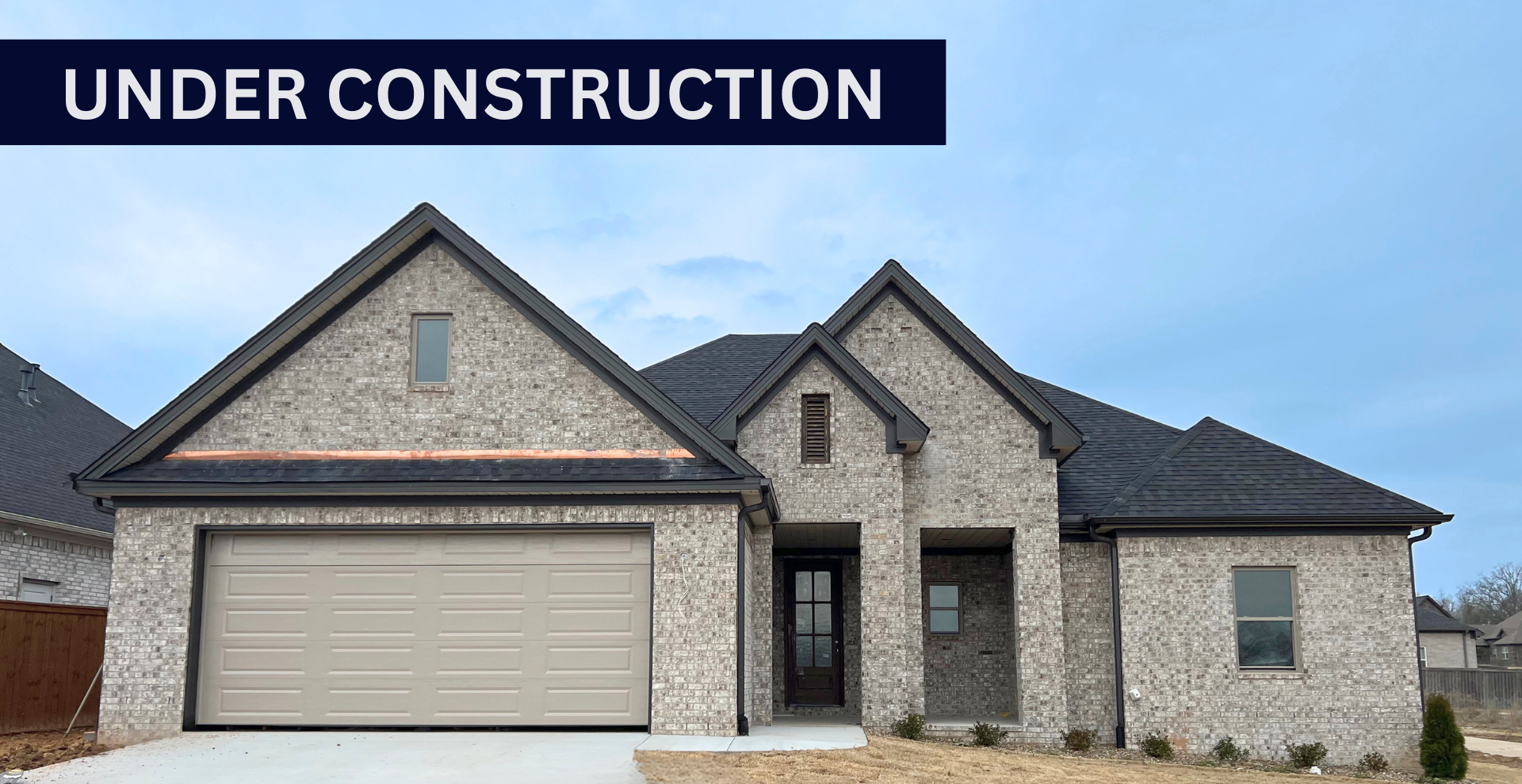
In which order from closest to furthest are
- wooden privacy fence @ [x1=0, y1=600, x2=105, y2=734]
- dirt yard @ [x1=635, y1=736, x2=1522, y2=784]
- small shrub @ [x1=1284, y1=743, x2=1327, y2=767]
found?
dirt yard @ [x1=635, y1=736, x2=1522, y2=784] < wooden privacy fence @ [x1=0, y1=600, x2=105, y2=734] < small shrub @ [x1=1284, y1=743, x2=1327, y2=767]

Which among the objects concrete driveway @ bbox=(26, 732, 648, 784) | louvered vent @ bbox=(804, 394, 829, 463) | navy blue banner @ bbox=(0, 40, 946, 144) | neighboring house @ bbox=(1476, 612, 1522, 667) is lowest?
neighboring house @ bbox=(1476, 612, 1522, 667)

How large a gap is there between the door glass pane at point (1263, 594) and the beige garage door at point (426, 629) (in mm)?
8792

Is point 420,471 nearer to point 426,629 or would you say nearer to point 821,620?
point 426,629

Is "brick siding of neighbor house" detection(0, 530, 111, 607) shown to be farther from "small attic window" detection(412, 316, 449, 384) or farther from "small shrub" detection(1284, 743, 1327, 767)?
"small shrub" detection(1284, 743, 1327, 767)

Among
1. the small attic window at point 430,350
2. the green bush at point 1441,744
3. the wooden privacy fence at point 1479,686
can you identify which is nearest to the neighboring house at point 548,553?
the small attic window at point 430,350

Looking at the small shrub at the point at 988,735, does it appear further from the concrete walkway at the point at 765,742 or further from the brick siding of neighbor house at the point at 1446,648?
the brick siding of neighbor house at the point at 1446,648

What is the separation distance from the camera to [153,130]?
15.2 metres

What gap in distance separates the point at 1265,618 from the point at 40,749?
15647 millimetres

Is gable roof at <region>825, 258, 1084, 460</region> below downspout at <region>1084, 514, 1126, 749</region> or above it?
above

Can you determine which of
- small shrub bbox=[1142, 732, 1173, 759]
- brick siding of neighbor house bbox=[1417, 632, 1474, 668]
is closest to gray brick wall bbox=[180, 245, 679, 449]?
small shrub bbox=[1142, 732, 1173, 759]

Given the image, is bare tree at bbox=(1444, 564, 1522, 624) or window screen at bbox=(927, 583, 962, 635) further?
bare tree at bbox=(1444, 564, 1522, 624)

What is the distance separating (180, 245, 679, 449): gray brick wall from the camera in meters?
13.5

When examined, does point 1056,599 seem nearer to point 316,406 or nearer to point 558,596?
point 558,596

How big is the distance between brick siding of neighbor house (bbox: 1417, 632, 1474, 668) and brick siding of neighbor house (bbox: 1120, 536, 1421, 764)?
→ 4011 cm
